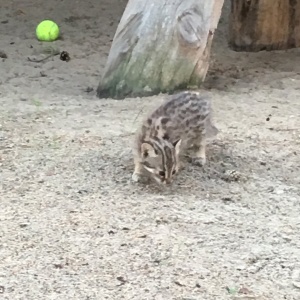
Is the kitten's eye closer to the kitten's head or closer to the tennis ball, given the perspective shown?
the kitten's head

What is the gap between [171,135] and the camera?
327 cm

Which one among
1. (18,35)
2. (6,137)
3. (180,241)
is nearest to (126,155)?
(6,137)

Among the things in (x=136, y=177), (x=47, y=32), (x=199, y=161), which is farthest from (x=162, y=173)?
(x=47, y=32)

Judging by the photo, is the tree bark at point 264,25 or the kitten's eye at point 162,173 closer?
the kitten's eye at point 162,173

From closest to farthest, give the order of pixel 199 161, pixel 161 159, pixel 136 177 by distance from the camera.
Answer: pixel 161 159
pixel 136 177
pixel 199 161

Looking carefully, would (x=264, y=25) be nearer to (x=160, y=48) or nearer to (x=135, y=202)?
(x=160, y=48)

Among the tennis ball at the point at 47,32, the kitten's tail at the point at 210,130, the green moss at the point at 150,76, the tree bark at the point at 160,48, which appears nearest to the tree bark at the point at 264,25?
the tree bark at the point at 160,48

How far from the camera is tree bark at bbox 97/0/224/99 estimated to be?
4.37 meters

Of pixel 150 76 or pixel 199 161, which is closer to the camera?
pixel 199 161

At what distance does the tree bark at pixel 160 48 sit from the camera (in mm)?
4367

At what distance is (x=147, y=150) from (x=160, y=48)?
1.42m

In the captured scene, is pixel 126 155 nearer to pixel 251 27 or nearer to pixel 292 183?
pixel 292 183

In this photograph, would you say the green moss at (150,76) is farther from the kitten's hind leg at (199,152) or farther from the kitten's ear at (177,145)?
the kitten's ear at (177,145)

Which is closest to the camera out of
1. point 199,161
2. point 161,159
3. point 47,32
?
point 161,159
